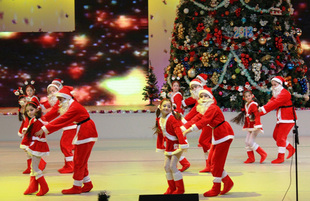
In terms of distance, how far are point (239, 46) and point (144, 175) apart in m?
5.65

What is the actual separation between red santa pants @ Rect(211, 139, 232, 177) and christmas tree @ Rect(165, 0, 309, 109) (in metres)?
5.78

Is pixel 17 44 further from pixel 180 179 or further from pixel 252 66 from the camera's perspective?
pixel 180 179

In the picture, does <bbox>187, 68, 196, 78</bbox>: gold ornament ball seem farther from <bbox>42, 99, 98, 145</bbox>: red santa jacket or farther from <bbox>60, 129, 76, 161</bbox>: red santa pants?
<bbox>42, 99, 98, 145</bbox>: red santa jacket

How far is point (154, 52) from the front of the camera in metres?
15.3

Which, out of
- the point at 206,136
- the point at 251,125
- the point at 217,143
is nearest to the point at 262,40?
the point at 251,125

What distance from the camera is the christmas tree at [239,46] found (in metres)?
12.4

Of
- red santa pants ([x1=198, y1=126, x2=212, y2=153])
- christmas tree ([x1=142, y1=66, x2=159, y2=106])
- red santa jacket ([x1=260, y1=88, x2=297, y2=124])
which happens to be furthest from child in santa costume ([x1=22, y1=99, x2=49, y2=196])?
christmas tree ([x1=142, y1=66, x2=159, y2=106])

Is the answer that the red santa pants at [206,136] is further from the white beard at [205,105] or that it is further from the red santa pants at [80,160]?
the red santa pants at [80,160]

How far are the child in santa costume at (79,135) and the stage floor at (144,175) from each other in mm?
171

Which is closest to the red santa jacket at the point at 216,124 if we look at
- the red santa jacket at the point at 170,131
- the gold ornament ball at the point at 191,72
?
the red santa jacket at the point at 170,131

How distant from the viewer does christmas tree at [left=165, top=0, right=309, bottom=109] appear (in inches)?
489

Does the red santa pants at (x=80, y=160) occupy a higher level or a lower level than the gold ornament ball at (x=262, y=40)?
lower

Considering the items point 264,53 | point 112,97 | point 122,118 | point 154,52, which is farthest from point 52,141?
point 264,53

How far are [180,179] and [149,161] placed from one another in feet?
9.52
